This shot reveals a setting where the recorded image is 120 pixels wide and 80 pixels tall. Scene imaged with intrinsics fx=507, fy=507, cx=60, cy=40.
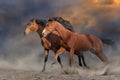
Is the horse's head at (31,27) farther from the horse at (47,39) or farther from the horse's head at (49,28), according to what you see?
the horse's head at (49,28)

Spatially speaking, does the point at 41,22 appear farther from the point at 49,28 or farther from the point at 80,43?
the point at 80,43

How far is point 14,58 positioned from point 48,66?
15.2ft

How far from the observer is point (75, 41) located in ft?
66.9

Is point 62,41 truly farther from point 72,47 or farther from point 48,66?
point 48,66

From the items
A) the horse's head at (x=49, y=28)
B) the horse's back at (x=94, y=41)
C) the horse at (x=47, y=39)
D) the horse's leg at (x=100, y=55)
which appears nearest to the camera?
the horse's head at (x=49, y=28)

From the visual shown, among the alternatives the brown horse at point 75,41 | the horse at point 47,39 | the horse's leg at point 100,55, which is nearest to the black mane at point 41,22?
the horse at point 47,39

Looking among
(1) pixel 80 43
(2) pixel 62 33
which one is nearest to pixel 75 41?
(1) pixel 80 43

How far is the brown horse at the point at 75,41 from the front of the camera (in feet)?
65.9

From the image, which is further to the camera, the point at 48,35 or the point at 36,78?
the point at 48,35

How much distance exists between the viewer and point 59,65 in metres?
22.2

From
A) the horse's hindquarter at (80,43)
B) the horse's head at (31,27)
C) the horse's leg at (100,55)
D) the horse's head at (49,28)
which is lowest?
the horse's leg at (100,55)

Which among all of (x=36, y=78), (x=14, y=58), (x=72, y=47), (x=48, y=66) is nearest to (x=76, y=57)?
(x=48, y=66)

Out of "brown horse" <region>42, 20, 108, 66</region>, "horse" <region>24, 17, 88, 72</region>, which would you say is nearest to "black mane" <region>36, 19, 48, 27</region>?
"horse" <region>24, 17, 88, 72</region>

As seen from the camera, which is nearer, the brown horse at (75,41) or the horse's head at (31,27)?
the brown horse at (75,41)
